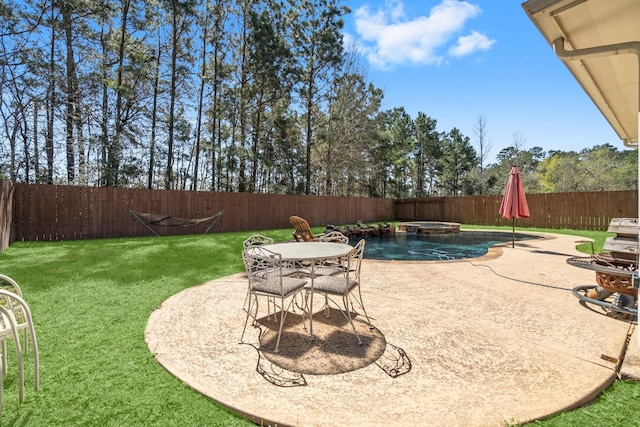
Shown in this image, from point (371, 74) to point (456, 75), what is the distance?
6919 mm

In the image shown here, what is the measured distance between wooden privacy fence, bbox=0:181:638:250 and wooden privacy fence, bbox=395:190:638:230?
26 millimetres

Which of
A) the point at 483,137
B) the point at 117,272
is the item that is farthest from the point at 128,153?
the point at 483,137

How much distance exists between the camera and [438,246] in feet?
30.8

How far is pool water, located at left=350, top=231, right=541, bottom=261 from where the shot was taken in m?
7.74

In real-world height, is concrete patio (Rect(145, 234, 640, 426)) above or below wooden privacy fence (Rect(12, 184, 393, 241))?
below

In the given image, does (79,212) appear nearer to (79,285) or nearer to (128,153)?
(128,153)

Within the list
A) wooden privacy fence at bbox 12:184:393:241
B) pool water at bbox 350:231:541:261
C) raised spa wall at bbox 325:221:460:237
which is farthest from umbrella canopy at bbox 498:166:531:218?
wooden privacy fence at bbox 12:184:393:241

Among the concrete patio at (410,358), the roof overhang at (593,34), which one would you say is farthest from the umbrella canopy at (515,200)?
the roof overhang at (593,34)

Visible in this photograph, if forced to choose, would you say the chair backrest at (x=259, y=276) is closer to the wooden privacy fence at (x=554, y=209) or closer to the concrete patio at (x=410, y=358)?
the concrete patio at (x=410, y=358)

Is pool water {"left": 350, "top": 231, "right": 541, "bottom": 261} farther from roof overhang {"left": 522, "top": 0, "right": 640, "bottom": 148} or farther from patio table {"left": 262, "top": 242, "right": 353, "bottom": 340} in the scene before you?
roof overhang {"left": 522, "top": 0, "right": 640, "bottom": 148}

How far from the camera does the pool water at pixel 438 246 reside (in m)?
7.74

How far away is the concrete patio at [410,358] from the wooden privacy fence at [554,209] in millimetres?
10893

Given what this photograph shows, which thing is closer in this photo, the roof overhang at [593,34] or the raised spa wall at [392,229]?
the roof overhang at [593,34]

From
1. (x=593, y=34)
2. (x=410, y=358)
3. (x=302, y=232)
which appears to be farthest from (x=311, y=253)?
(x=302, y=232)
